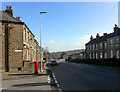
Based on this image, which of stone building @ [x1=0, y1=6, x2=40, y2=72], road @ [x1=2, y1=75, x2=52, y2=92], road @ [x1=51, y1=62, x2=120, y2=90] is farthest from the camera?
stone building @ [x1=0, y1=6, x2=40, y2=72]

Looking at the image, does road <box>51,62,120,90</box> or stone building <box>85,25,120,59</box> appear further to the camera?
stone building <box>85,25,120,59</box>

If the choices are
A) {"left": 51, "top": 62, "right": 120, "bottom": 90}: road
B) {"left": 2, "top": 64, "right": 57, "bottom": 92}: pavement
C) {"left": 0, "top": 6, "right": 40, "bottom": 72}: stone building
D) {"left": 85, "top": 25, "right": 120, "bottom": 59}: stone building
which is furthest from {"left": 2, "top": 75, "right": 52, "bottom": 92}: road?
{"left": 85, "top": 25, "right": 120, "bottom": 59}: stone building

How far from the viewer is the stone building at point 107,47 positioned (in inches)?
1167

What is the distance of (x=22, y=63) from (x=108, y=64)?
17.3 meters

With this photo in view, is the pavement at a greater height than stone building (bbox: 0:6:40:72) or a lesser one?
lesser

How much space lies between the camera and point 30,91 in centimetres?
731

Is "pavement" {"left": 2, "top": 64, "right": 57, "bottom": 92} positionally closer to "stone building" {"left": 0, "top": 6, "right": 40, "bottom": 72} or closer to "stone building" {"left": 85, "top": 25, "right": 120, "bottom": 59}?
"stone building" {"left": 0, "top": 6, "right": 40, "bottom": 72}

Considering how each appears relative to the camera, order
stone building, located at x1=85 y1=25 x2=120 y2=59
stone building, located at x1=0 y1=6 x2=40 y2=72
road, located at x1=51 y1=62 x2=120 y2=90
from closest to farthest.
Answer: road, located at x1=51 y1=62 x2=120 y2=90, stone building, located at x1=0 y1=6 x2=40 y2=72, stone building, located at x1=85 y1=25 x2=120 y2=59

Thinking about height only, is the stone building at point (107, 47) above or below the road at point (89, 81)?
above

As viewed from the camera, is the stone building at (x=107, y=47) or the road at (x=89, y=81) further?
the stone building at (x=107, y=47)

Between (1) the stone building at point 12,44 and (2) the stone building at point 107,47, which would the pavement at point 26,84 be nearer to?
(1) the stone building at point 12,44

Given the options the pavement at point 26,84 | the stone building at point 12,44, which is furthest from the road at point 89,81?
the stone building at point 12,44

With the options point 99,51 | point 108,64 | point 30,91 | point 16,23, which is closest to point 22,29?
point 16,23

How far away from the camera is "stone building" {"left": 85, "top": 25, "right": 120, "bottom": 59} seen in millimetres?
29642
